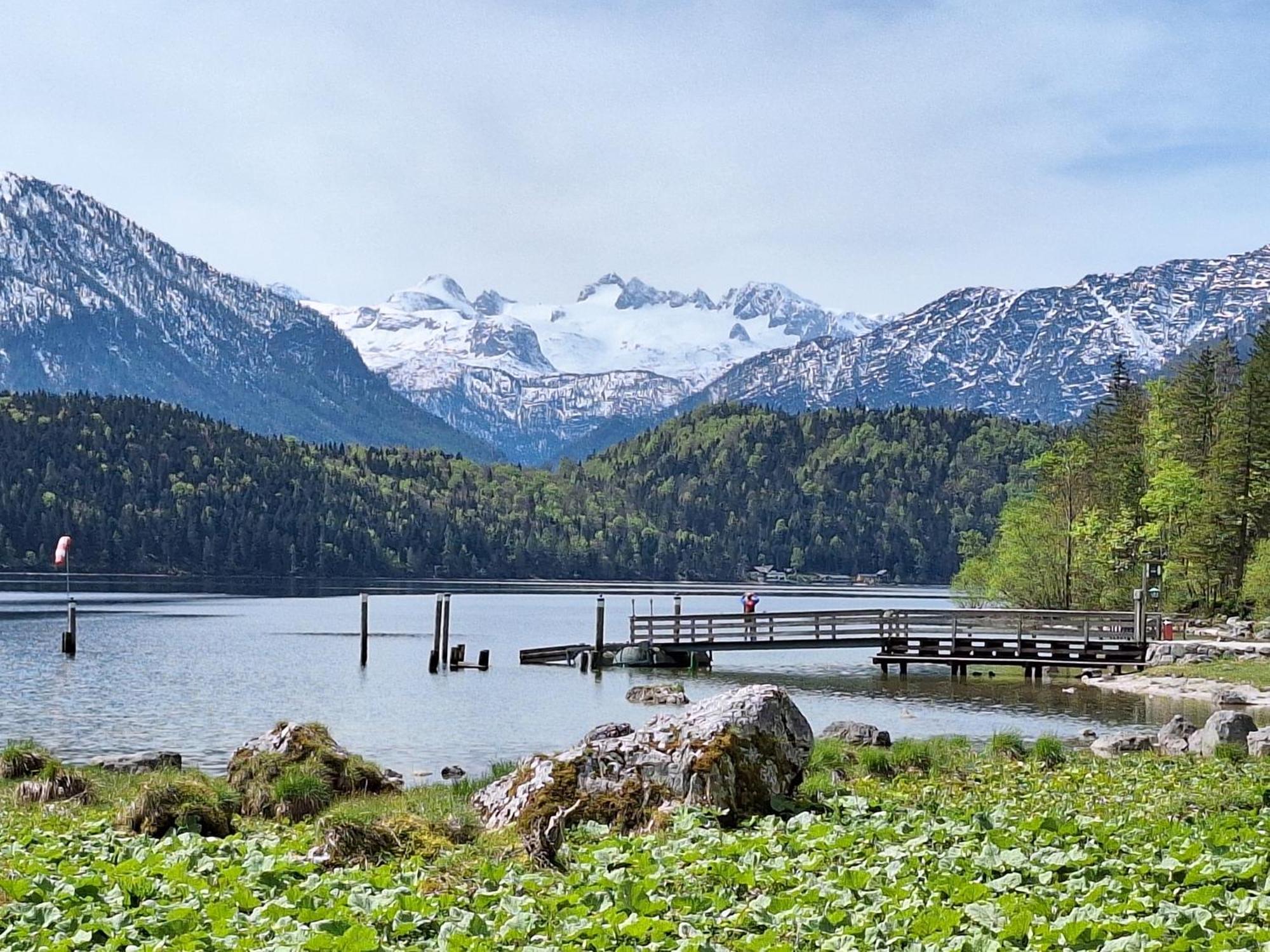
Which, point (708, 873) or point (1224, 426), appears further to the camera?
point (1224, 426)

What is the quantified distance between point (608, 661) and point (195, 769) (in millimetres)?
31118

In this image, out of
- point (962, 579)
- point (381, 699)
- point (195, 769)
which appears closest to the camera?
point (195, 769)

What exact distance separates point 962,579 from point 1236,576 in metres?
22.7

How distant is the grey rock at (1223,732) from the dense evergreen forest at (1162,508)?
40.3m

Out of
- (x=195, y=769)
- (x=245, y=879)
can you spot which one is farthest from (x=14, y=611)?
(x=245, y=879)

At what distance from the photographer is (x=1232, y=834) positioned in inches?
465

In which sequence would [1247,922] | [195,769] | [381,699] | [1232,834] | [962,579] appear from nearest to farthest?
1. [1247,922]
2. [1232,834]
3. [195,769]
4. [381,699]
5. [962,579]

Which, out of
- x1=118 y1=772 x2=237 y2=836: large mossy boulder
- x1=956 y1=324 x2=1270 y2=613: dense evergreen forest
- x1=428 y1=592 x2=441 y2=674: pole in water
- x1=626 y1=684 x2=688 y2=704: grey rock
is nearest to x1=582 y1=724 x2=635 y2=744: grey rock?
x1=118 y1=772 x2=237 y2=836: large mossy boulder

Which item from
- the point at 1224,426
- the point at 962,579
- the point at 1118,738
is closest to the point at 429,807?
the point at 1118,738

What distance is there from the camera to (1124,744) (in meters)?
24.9

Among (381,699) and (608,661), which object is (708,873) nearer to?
(381,699)

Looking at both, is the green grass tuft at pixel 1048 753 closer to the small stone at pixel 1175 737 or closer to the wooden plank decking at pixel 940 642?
the small stone at pixel 1175 737

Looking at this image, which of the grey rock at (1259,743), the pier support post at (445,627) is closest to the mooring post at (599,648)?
the pier support post at (445,627)

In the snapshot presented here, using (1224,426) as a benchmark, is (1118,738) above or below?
below
